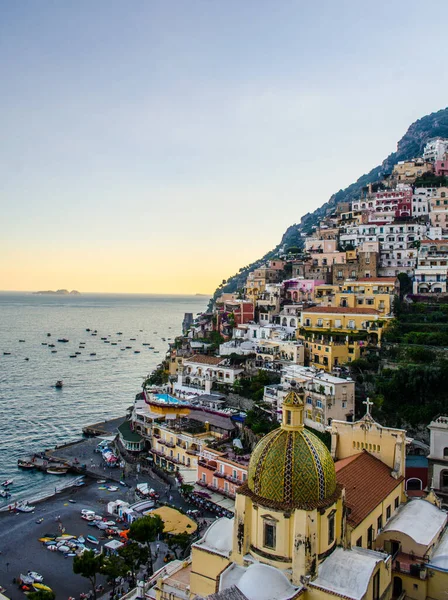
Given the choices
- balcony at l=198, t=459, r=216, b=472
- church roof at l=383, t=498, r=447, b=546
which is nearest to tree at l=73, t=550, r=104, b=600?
church roof at l=383, t=498, r=447, b=546

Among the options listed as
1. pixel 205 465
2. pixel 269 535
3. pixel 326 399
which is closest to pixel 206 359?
pixel 326 399

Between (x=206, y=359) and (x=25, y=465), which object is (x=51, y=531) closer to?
(x=25, y=465)

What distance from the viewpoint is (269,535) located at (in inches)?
701

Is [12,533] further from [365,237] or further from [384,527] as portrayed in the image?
[365,237]

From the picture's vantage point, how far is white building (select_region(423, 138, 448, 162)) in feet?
342

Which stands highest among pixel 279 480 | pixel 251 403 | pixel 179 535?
pixel 279 480

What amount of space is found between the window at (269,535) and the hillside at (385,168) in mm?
102218

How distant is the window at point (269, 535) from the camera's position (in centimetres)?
1769

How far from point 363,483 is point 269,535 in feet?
21.9

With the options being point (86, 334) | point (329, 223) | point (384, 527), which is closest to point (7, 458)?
point (384, 527)

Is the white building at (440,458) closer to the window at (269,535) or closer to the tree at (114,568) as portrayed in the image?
A: the window at (269,535)

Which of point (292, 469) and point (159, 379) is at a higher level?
point (292, 469)

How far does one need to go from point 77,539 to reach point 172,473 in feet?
35.5

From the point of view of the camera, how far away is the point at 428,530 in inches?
874
